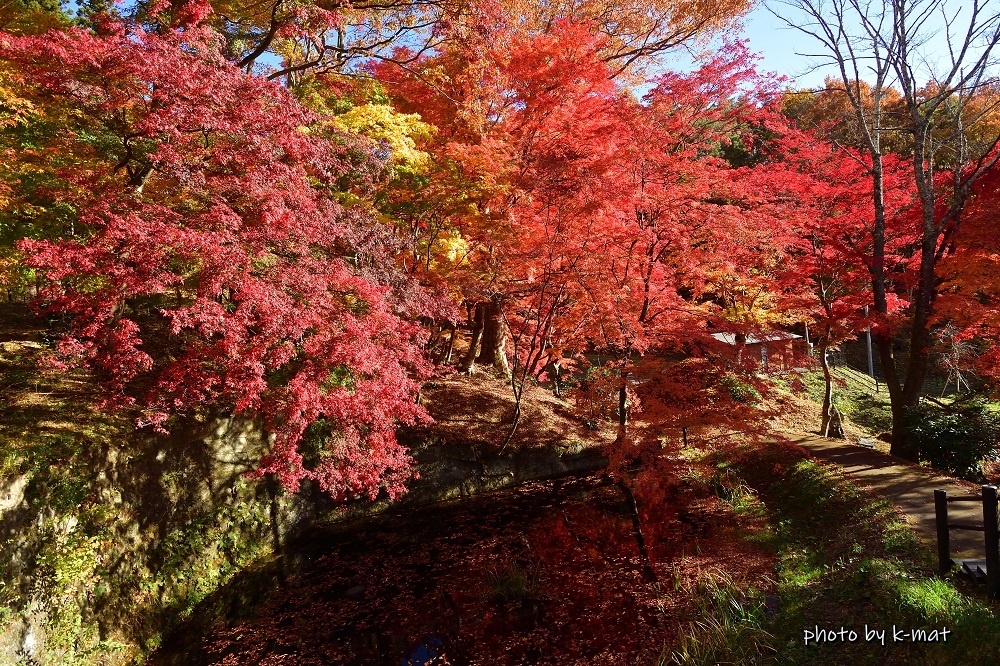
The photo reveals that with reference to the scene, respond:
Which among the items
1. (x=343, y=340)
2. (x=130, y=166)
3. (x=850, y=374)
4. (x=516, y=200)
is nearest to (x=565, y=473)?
(x=516, y=200)

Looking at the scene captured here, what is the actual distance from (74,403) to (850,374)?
26361mm

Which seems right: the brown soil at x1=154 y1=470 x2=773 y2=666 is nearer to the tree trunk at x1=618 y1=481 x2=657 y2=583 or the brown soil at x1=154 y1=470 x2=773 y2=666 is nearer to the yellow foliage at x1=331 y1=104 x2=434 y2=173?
the tree trunk at x1=618 y1=481 x2=657 y2=583

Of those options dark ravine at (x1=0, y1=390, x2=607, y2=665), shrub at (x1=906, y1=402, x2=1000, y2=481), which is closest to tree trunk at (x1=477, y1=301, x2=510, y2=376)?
dark ravine at (x1=0, y1=390, x2=607, y2=665)

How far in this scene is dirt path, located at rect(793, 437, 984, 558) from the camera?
23.5 feet

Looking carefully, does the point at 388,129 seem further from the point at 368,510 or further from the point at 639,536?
the point at 639,536

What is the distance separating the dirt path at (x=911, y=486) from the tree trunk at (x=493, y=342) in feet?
27.4

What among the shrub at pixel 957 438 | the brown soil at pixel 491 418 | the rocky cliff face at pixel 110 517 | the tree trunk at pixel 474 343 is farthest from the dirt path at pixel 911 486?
the rocky cliff face at pixel 110 517

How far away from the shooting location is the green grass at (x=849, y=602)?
202 inches

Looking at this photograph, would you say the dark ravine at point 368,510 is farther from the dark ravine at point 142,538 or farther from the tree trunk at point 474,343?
the tree trunk at point 474,343

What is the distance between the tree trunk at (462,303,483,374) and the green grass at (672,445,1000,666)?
8687 mm

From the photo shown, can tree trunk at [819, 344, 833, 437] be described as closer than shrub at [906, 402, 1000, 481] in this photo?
No

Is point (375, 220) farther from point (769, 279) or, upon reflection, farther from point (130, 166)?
point (769, 279)

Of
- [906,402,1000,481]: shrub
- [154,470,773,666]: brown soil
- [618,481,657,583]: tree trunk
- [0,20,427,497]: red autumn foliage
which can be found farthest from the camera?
[906,402,1000,481]: shrub

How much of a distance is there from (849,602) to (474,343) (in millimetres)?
10793
